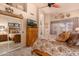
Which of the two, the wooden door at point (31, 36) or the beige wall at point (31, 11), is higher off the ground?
the beige wall at point (31, 11)

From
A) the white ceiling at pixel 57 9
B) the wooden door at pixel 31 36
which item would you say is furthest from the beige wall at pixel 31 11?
the wooden door at pixel 31 36

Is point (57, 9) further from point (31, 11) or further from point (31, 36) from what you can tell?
point (31, 36)

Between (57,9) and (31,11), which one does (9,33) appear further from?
(57,9)

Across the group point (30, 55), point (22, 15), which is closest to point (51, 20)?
point (22, 15)

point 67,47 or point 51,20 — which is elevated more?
point 51,20

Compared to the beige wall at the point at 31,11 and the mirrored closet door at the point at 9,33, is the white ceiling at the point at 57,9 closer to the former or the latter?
the beige wall at the point at 31,11

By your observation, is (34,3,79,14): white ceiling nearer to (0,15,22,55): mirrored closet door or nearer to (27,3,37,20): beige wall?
(27,3,37,20): beige wall

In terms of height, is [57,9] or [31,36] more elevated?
[57,9]

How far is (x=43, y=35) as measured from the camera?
1738 millimetres

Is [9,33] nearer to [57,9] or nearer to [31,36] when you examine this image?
[31,36]

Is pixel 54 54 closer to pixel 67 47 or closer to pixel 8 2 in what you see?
pixel 67 47

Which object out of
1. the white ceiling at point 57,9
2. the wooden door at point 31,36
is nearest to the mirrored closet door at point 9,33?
the wooden door at point 31,36

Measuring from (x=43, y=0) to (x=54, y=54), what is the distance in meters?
0.83

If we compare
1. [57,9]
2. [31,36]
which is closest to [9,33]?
[31,36]
